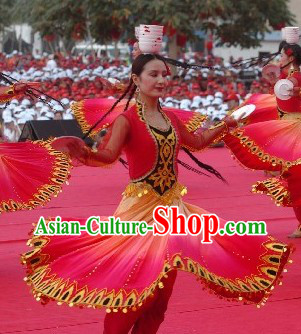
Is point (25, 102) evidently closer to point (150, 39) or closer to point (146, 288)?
point (150, 39)

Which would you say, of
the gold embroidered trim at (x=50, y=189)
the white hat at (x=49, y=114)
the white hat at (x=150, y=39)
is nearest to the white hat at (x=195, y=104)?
the white hat at (x=49, y=114)

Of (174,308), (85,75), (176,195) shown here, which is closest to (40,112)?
(85,75)

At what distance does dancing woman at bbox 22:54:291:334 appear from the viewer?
4.27 m

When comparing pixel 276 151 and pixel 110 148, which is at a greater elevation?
pixel 110 148

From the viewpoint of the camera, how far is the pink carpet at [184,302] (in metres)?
5.41

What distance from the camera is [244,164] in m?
7.11

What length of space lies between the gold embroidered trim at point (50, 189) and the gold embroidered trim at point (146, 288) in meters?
1.73

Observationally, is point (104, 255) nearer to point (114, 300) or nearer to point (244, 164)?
point (114, 300)

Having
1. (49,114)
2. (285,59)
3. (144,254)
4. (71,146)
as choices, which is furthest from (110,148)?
(49,114)

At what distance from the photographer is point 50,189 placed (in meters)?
6.32

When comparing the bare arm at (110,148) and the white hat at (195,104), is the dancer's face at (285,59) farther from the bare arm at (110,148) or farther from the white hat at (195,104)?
the white hat at (195,104)

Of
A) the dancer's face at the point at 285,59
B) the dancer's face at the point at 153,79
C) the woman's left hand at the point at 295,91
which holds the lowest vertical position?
the dancer's face at the point at 285,59

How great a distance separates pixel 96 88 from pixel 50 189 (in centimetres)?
1148

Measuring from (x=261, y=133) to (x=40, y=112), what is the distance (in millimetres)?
8917
